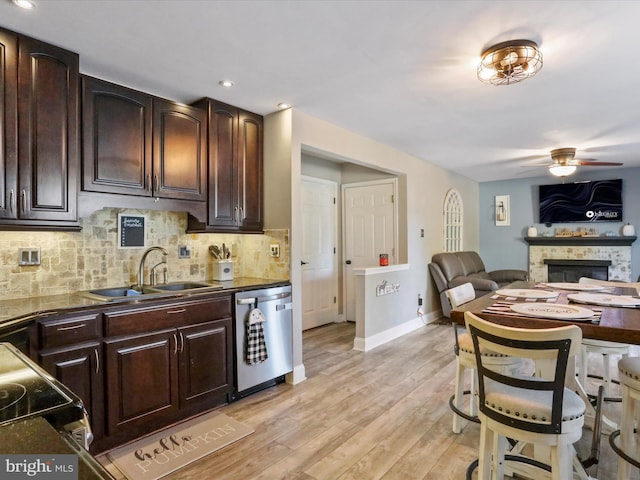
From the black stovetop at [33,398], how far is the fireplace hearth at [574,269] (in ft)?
24.9

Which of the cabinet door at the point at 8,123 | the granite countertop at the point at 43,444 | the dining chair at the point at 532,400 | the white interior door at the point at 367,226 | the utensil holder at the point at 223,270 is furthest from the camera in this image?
the white interior door at the point at 367,226

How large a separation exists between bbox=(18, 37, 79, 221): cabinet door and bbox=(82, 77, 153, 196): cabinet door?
0.10 metres

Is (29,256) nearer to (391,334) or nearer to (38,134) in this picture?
(38,134)

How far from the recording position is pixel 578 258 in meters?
6.53

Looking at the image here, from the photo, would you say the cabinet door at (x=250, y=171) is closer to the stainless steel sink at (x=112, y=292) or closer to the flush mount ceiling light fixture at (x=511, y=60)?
the stainless steel sink at (x=112, y=292)

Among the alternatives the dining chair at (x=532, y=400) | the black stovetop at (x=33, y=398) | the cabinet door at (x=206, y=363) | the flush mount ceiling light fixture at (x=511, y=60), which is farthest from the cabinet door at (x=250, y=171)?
the black stovetop at (x=33, y=398)

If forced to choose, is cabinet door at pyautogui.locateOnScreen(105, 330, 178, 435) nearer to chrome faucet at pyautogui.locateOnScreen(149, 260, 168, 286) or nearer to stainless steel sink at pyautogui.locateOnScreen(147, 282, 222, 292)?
stainless steel sink at pyautogui.locateOnScreen(147, 282, 222, 292)

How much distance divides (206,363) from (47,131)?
182 cm

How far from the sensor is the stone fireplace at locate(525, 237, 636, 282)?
621 centimetres

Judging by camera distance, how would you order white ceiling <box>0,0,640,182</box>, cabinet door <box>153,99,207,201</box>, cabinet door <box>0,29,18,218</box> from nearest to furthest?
white ceiling <box>0,0,640,182</box> → cabinet door <box>0,29,18,218</box> → cabinet door <box>153,99,207,201</box>

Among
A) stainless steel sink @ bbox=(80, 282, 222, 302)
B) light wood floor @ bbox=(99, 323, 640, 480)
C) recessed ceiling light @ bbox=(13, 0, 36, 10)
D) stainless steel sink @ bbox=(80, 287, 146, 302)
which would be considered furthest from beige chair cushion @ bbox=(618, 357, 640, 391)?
recessed ceiling light @ bbox=(13, 0, 36, 10)

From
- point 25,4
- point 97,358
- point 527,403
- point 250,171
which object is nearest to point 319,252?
point 250,171

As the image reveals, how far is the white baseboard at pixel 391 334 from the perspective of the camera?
4199 mm

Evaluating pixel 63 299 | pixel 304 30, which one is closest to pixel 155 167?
pixel 63 299
